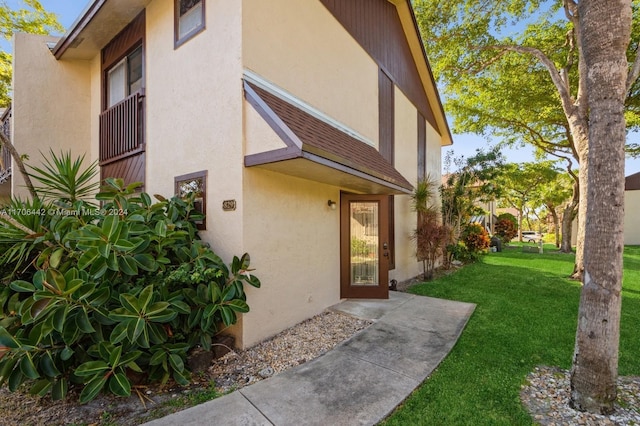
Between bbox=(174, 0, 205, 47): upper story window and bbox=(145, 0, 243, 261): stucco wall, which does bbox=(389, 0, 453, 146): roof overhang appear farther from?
bbox=(145, 0, 243, 261): stucco wall

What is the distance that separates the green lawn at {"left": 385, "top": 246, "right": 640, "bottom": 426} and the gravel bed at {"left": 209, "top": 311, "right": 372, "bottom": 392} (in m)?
1.67

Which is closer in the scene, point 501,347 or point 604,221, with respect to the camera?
point 604,221

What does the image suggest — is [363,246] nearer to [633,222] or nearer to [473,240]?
[473,240]

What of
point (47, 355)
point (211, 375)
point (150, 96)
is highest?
point (150, 96)

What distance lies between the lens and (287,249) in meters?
5.30

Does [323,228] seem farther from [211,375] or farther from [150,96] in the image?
[150,96]

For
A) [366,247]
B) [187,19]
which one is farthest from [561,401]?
[187,19]

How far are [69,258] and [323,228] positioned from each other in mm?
4176

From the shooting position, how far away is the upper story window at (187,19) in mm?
5296

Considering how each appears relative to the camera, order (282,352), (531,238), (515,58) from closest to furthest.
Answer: (282,352)
(515,58)
(531,238)

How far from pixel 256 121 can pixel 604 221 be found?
4.32m

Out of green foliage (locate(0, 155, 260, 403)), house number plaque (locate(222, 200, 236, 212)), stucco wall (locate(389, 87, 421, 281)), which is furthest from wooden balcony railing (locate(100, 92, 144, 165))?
stucco wall (locate(389, 87, 421, 281))

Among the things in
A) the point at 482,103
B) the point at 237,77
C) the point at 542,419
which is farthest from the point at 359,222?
the point at 482,103

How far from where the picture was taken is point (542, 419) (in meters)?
2.96
